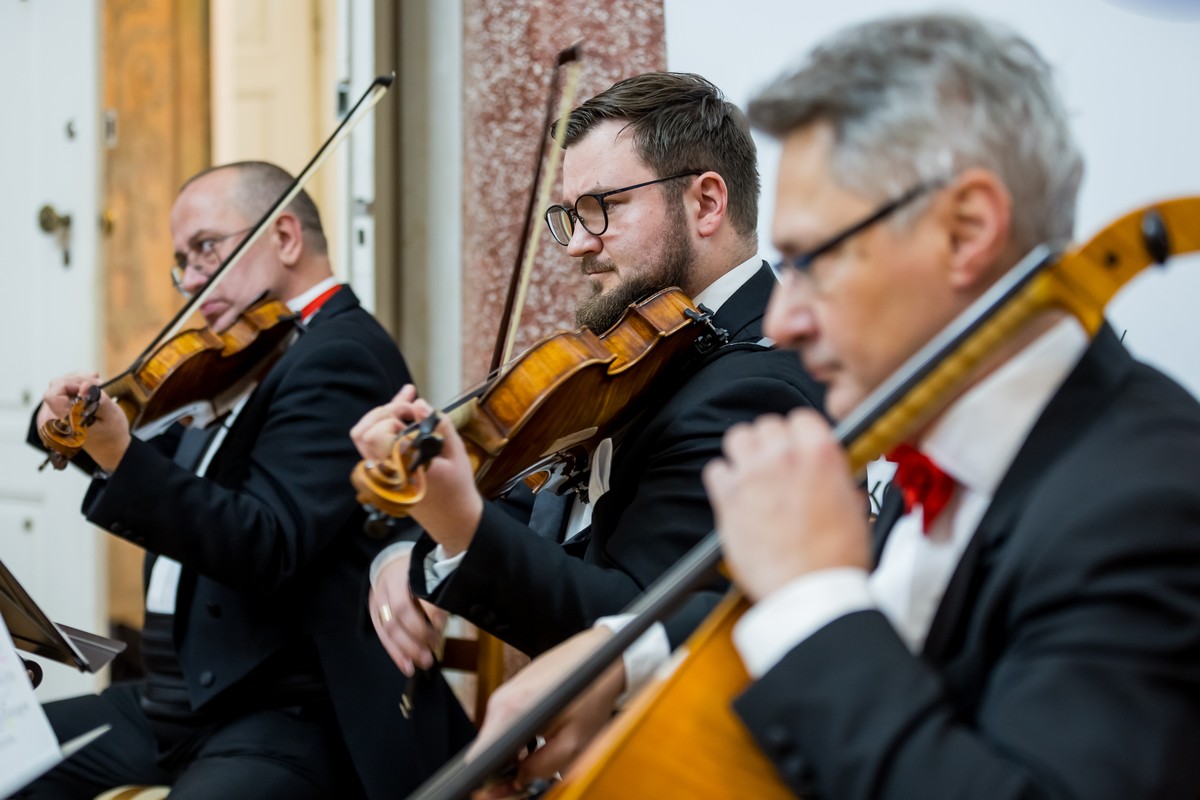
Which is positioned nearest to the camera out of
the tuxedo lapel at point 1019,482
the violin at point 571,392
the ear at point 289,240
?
the tuxedo lapel at point 1019,482

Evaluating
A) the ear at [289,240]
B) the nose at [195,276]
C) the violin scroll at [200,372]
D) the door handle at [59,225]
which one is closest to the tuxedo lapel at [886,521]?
the violin scroll at [200,372]

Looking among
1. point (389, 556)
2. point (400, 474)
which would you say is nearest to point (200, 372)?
point (389, 556)

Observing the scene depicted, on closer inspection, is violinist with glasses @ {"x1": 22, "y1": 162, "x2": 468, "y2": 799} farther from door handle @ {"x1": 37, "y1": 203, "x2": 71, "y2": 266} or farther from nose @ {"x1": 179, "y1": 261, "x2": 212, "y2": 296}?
door handle @ {"x1": 37, "y1": 203, "x2": 71, "y2": 266}

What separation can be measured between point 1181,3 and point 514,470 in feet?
4.13

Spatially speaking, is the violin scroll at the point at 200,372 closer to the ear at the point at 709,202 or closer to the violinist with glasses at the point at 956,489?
the ear at the point at 709,202

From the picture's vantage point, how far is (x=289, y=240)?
8.07ft

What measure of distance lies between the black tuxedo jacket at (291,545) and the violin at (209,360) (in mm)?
104

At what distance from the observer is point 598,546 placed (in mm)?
1645

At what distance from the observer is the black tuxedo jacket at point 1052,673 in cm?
80

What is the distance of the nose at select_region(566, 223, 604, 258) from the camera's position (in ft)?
5.94

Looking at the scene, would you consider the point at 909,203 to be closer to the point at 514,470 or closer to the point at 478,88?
the point at 514,470

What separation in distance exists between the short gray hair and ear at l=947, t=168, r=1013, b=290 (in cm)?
1

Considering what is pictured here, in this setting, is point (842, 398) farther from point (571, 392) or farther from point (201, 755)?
point (201, 755)

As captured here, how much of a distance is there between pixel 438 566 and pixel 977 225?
0.73 metres
